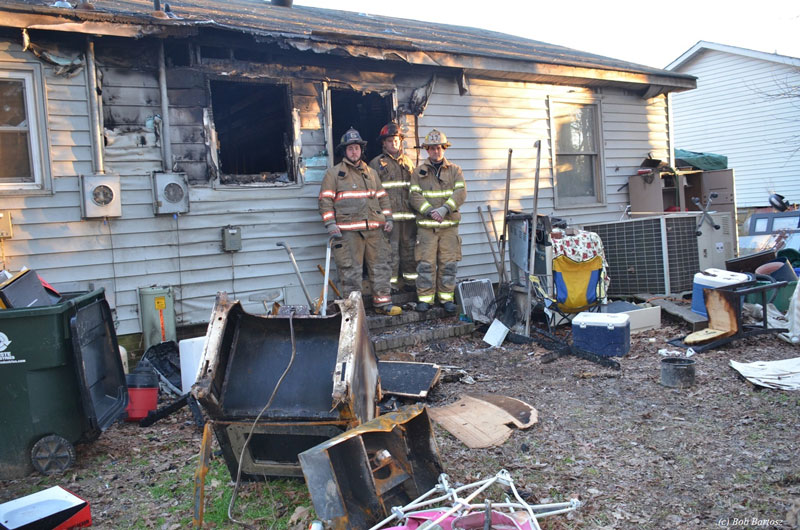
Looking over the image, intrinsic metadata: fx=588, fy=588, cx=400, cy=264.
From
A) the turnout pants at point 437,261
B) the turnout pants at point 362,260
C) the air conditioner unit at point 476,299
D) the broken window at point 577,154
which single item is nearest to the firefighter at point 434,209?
the turnout pants at point 437,261

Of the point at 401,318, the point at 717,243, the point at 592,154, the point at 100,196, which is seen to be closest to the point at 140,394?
the point at 100,196

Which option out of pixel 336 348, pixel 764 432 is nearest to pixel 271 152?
pixel 336 348

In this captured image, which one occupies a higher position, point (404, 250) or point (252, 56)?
point (252, 56)

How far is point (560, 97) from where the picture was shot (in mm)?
8953

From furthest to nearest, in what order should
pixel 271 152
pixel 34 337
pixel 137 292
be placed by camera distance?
pixel 271 152 < pixel 137 292 < pixel 34 337

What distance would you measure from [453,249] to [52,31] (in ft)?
15.3

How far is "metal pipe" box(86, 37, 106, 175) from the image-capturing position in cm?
556

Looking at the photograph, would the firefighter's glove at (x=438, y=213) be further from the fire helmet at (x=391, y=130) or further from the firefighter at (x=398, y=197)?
the fire helmet at (x=391, y=130)

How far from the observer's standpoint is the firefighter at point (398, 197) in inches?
286

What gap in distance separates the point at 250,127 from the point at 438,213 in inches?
176

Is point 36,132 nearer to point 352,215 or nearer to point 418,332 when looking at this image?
point 352,215

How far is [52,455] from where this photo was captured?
12.5 ft

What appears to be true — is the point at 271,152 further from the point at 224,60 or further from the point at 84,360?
the point at 84,360

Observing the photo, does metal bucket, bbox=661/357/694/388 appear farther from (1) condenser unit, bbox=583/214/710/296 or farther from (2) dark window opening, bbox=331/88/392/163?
(2) dark window opening, bbox=331/88/392/163
